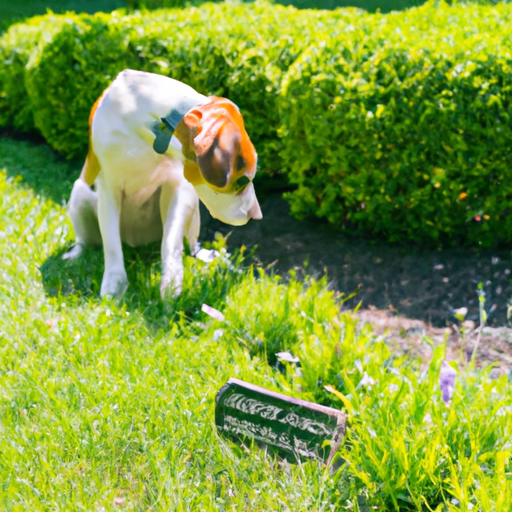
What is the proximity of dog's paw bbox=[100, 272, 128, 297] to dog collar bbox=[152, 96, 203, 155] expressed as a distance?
885mm

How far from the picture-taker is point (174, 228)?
120 inches

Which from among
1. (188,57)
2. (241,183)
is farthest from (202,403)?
(188,57)

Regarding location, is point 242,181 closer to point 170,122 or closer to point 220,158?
point 220,158

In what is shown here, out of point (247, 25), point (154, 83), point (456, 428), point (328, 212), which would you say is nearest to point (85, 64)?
point (247, 25)

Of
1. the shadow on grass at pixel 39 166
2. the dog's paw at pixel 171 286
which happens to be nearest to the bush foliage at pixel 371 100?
the shadow on grass at pixel 39 166

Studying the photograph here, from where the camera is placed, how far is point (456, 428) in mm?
2002

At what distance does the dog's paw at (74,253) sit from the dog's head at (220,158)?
1.57m

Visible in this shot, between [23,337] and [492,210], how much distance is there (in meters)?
2.74

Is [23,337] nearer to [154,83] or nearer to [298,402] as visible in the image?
[154,83]

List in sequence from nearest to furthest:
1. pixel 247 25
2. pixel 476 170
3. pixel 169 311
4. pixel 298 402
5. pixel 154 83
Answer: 1. pixel 298 402
2. pixel 154 83
3. pixel 169 311
4. pixel 476 170
5. pixel 247 25

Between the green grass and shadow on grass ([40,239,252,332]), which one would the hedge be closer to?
shadow on grass ([40,239,252,332])

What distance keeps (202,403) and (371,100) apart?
2321mm

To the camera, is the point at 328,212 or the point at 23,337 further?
the point at 328,212

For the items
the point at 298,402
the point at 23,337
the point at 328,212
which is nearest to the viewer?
the point at 298,402
